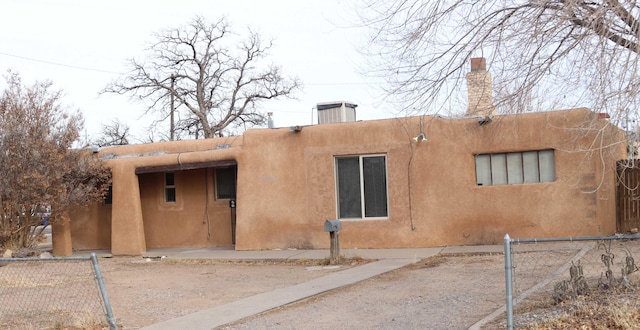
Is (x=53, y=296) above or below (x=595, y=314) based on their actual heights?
below

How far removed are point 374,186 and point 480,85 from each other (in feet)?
25.7

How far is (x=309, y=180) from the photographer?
17.5 meters

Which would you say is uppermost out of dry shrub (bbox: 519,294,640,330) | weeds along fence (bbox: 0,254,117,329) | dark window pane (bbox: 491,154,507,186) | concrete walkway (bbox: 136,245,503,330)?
dark window pane (bbox: 491,154,507,186)

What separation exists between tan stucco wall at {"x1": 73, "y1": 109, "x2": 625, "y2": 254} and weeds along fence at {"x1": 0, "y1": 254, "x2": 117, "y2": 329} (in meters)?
3.25

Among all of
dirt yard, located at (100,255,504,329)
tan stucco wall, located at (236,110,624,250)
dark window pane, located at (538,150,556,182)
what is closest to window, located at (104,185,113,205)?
tan stucco wall, located at (236,110,624,250)

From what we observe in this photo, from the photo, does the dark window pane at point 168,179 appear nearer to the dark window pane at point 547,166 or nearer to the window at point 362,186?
the window at point 362,186

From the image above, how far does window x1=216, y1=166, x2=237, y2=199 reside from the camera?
777 inches

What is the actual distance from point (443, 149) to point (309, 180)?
11.1ft

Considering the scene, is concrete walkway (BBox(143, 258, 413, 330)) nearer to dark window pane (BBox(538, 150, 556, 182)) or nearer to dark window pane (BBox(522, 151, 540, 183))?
dark window pane (BBox(522, 151, 540, 183))

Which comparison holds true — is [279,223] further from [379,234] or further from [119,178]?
[119,178]

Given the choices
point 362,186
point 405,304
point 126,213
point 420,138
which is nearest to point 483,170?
point 420,138

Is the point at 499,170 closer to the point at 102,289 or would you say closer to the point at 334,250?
the point at 334,250

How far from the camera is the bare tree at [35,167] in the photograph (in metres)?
17.9

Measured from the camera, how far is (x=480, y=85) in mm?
9484
